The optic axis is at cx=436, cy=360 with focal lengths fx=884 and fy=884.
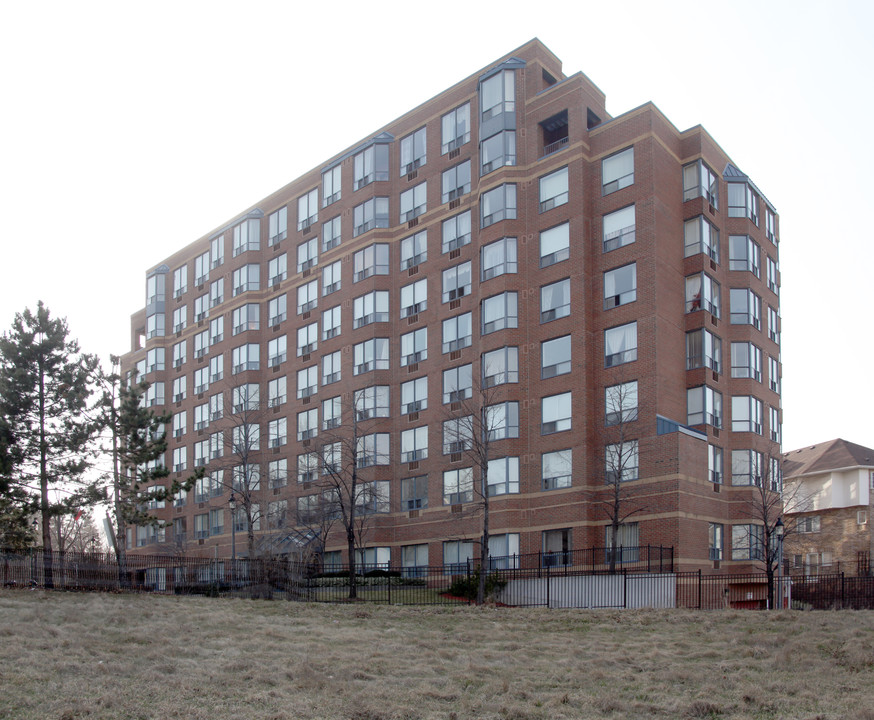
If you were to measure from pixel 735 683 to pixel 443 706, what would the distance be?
17.5 feet

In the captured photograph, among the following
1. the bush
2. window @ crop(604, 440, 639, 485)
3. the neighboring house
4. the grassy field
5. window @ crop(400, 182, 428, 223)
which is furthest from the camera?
the neighboring house

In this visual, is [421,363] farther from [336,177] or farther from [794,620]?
[794,620]

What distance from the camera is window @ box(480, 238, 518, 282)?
4712 centimetres

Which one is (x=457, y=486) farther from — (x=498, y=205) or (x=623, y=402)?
(x=498, y=205)

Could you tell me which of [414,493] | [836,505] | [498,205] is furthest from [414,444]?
[836,505]

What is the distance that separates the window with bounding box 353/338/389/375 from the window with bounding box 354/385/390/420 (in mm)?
1334

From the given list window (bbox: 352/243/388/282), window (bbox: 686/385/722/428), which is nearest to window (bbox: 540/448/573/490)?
window (bbox: 686/385/722/428)

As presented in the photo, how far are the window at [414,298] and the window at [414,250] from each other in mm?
1357

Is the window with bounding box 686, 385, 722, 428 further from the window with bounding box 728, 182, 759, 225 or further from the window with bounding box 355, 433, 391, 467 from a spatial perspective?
the window with bounding box 355, 433, 391, 467

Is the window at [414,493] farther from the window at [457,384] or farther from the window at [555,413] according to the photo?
the window at [555,413]

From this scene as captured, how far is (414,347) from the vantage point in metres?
52.8

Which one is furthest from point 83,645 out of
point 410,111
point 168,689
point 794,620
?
point 410,111

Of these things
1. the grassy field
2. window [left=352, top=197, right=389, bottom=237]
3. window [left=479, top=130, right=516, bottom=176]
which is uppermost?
window [left=479, top=130, right=516, bottom=176]

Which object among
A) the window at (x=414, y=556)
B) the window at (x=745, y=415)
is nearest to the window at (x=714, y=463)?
the window at (x=745, y=415)
